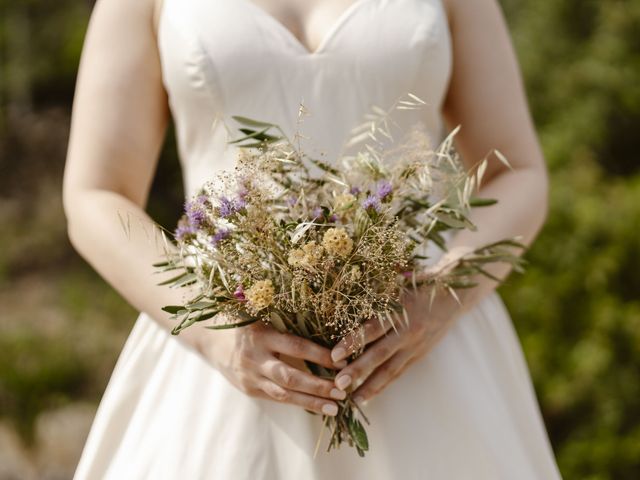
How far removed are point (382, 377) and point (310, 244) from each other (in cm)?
37

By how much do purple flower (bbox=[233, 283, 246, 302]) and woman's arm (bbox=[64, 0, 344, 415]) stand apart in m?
0.17

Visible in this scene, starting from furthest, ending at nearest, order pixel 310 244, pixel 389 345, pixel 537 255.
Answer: pixel 537 255 → pixel 389 345 → pixel 310 244

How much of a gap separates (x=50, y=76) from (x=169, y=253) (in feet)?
27.0

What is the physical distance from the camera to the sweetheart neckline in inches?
71.5

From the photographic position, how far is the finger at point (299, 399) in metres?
1.51

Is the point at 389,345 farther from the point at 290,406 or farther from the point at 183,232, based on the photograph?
the point at 183,232

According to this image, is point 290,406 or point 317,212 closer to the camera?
point 317,212

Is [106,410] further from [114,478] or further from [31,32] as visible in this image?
[31,32]

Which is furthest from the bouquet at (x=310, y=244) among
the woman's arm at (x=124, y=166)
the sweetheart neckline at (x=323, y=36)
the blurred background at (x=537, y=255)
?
the blurred background at (x=537, y=255)

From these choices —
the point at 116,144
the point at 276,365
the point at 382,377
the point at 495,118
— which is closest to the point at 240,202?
the point at 276,365

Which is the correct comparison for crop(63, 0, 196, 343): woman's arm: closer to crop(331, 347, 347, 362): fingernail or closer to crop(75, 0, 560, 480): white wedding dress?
crop(75, 0, 560, 480): white wedding dress

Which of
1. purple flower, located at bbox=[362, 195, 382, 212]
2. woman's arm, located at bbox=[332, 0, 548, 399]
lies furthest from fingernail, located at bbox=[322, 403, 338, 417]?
woman's arm, located at bbox=[332, 0, 548, 399]

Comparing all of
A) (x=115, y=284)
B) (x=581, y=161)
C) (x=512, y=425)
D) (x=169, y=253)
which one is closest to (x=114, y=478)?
(x=115, y=284)

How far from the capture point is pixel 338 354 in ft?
4.80
